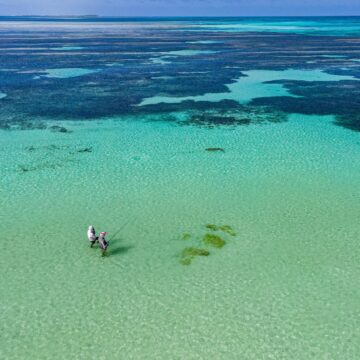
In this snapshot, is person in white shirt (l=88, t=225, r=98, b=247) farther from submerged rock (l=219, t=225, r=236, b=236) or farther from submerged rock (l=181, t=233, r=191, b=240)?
submerged rock (l=219, t=225, r=236, b=236)

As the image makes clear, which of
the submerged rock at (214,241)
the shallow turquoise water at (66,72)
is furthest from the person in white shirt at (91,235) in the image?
the shallow turquoise water at (66,72)

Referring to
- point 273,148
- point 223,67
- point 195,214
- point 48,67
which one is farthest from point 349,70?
point 195,214

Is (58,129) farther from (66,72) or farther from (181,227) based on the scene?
(66,72)

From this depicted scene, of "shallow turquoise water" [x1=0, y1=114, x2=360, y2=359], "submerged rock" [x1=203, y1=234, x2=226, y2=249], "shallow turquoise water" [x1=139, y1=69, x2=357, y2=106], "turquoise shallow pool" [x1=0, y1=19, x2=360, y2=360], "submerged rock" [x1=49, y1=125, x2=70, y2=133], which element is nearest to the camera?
"shallow turquoise water" [x1=0, y1=114, x2=360, y2=359]

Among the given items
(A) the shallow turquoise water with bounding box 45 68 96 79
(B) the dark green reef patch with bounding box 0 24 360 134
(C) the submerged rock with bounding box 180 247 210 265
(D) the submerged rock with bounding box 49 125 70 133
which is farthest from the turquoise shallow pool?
(A) the shallow turquoise water with bounding box 45 68 96 79

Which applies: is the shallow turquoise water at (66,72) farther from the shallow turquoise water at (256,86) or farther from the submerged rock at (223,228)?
the submerged rock at (223,228)

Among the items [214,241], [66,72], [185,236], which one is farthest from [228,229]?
[66,72]

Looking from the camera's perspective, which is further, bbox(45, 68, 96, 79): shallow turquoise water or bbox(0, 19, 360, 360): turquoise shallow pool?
bbox(45, 68, 96, 79): shallow turquoise water

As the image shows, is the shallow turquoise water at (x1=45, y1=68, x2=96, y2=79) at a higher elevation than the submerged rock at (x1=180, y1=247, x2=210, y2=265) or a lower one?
higher
